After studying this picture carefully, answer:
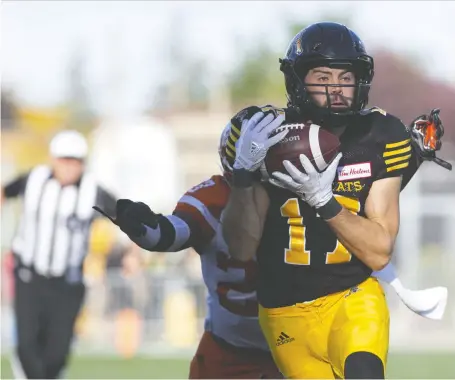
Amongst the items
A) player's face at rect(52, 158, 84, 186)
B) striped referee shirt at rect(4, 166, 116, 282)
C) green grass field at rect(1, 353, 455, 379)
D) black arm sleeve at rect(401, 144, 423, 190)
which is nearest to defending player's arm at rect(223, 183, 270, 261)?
black arm sleeve at rect(401, 144, 423, 190)

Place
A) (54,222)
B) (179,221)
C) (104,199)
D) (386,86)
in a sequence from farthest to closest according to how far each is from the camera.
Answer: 1. (386,86)
2. (54,222)
3. (104,199)
4. (179,221)

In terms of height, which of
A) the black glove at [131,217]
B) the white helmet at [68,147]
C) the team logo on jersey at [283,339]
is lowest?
the white helmet at [68,147]

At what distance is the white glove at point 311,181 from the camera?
396 centimetres

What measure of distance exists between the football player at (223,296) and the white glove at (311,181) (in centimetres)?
51

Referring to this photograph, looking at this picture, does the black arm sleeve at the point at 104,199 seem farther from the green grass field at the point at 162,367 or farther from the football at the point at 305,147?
the football at the point at 305,147

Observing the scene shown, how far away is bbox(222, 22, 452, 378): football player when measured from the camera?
4.01 m

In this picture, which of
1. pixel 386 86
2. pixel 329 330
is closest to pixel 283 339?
pixel 329 330

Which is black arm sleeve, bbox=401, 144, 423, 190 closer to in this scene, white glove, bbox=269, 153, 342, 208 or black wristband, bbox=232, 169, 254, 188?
white glove, bbox=269, 153, 342, 208

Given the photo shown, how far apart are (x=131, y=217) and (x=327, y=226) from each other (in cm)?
69

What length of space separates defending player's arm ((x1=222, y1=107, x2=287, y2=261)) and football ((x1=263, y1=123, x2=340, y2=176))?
35 millimetres

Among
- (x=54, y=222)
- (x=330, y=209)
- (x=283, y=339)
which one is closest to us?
(x=330, y=209)

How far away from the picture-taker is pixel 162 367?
10297mm

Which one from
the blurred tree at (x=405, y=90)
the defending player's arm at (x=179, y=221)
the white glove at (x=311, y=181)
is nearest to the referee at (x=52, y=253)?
the defending player's arm at (x=179, y=221)

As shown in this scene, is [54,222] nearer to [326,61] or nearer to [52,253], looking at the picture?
Answer: [52,253]
